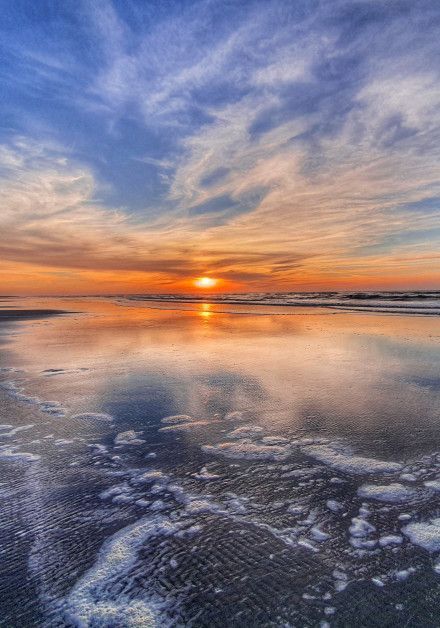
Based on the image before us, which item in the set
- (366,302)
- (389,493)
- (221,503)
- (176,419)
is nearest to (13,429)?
(176,419)

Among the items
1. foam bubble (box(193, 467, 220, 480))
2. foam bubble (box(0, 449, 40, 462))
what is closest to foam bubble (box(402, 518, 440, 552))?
foam bubble (box(193, 467, 220, 480))

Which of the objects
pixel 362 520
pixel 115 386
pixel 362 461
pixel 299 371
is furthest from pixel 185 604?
pixel 299 371

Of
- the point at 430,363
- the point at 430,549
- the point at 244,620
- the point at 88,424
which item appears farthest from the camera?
the point at 430,363

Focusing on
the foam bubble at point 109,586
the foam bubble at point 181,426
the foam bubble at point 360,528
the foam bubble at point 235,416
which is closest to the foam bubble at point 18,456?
the foam bubble at point 181,426

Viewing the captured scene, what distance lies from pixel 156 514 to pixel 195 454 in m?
0.98

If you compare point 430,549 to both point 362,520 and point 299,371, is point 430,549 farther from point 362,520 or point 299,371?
point 299,371

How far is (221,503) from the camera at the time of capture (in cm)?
288

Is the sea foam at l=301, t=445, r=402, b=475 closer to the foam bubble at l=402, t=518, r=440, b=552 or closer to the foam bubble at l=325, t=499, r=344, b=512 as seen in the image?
the foam bubble at l=325, t=499, r=344, b=512

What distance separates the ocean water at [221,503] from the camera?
2004mm

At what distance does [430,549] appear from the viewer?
7.65 feet

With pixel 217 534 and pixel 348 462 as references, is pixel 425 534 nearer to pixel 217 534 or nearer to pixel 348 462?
pixel 348 462

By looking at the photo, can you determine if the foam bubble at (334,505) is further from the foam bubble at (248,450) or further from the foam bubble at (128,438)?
the foam bubble at (128,438)

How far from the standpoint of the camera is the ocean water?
78.9 inches

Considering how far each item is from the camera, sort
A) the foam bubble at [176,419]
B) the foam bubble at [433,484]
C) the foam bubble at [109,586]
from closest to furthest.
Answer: the foam bubble at [109,586] → the foam bubble at [433,484] → the foam bubble at [176,419]
